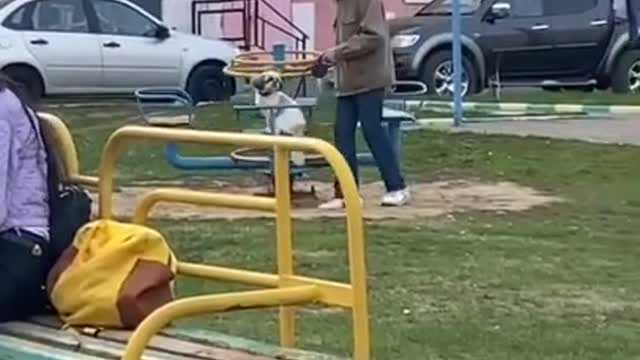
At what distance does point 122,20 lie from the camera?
23.4 metres

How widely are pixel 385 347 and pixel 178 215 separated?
4309 millimetres

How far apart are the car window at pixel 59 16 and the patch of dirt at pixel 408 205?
944 centimetres

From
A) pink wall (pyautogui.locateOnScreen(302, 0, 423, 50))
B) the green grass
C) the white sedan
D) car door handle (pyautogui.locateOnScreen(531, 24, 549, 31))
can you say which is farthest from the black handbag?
pink wall (pyautogui.locateOnScreen(302, 0, 423, 50))

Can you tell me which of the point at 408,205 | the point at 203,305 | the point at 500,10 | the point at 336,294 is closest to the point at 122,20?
the point at 500,10

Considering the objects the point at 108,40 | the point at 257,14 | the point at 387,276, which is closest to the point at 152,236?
the point at 387,276

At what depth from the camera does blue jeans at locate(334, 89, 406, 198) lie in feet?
38.2

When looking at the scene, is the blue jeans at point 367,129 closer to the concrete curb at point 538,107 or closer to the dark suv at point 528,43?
the concrete curb at point 538,107

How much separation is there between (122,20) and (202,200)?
17.7 m

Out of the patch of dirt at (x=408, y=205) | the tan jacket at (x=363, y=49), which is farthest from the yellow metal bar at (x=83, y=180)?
the tan jacket at (x=363, y=49)

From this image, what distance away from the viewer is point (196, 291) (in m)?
7.95

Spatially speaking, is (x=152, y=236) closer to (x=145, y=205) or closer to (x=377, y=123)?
(x=145, y=205)

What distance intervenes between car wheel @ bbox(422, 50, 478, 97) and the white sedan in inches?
97.7

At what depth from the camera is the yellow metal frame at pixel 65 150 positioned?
20.8 feet

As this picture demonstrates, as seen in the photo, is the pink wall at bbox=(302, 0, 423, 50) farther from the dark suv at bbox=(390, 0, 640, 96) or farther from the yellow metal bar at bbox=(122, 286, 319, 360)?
the yellow metal bar at bbox=(122, 286, 319, 360)
